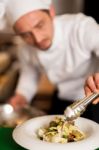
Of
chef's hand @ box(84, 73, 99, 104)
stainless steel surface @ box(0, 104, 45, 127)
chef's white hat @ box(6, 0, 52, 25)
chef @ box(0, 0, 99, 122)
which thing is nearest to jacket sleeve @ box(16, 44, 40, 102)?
chef @ box(0, 0, 99, 122)

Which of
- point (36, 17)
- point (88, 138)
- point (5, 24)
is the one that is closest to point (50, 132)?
point (88, 138)

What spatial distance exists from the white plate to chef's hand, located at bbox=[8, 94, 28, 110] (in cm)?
41

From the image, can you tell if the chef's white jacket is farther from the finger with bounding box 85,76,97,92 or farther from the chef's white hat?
the finger with bounding box 85,76,97,92

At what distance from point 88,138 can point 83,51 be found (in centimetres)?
45

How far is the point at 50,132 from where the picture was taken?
57cm

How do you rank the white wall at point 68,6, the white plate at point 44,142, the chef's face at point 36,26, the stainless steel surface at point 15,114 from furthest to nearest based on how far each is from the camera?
the white wall at point 68,6, the stainless steel surface at point 15,114, the chef's face at point 36,26, the white plate at point 44,142

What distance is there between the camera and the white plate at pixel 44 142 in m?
0.51

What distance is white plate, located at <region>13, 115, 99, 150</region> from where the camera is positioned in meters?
0.51

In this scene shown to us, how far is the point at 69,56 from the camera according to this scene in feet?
3.22

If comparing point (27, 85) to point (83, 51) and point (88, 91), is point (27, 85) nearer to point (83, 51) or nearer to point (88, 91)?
point (83, 51)

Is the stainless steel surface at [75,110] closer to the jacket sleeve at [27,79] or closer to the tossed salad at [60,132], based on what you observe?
the tossed salad at [60,132]

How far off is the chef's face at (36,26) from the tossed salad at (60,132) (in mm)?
330

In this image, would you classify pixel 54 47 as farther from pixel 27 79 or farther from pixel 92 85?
pixel 92 85

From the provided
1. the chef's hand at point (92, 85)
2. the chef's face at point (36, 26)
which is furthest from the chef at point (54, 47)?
the chef's hand at point (92, 85)
